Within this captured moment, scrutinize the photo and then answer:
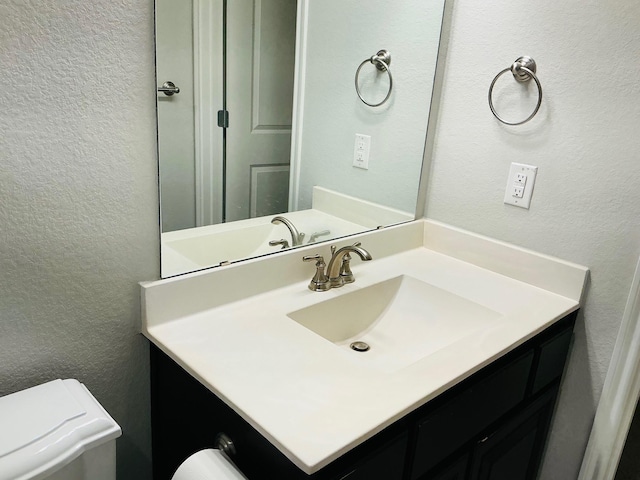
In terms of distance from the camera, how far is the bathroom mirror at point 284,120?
42.8 inches

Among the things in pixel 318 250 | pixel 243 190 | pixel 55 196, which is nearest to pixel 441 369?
pixel 318 250

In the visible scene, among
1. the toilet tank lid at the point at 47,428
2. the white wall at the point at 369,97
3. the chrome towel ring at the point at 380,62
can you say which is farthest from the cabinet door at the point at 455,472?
the chrome towel ring at the point at 380,62

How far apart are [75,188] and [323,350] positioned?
561 mm

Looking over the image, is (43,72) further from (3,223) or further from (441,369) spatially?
(441,369)

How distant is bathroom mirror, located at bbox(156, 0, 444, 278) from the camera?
1087 millimetres

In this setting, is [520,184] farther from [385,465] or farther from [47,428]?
[47,428]

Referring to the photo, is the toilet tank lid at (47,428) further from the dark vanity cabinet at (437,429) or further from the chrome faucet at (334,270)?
the chrome faucet at (334,270)

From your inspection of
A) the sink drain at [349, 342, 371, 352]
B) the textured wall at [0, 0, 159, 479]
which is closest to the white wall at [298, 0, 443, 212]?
the sink drain at [349, 342, 371, 352]

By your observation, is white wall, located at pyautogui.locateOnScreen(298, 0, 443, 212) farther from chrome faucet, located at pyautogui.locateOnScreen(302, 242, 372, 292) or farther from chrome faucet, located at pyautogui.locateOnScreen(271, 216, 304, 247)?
chrome faucet, located at pyautogui.locateOnScreen(302, 242, 372, 292)

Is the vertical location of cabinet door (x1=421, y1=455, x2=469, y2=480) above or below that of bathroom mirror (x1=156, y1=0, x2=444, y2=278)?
below

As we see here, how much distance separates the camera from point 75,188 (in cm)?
94

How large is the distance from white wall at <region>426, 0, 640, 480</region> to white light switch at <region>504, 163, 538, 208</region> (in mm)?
18

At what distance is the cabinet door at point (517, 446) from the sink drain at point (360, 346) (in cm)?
35

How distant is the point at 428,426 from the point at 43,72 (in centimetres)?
92
